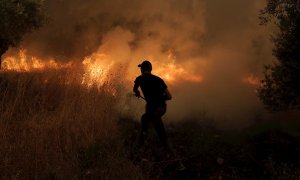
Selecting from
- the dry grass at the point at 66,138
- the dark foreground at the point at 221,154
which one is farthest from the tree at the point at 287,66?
the dry grass at the point at 66,138

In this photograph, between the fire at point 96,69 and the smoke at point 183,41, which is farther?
the smoke at point 183,41

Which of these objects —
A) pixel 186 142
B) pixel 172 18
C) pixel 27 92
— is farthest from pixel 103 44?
pixel 186 142

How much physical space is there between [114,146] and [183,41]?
8.73 meters

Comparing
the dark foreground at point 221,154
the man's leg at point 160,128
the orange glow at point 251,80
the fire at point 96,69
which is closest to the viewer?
the dark foreground at point 221,154

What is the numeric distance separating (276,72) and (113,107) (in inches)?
175

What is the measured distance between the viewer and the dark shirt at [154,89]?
30.3 feet

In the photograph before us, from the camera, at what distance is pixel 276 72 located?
9555mm

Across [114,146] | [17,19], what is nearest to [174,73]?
[17,19]

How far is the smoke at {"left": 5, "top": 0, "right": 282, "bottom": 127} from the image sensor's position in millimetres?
14000

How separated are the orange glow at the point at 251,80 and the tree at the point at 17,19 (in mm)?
7807

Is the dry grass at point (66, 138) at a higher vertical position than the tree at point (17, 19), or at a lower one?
lower

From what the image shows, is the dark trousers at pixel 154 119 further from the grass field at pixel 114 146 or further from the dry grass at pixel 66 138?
the dry grass at pixel 66 138

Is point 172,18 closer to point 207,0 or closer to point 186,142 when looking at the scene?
point 207,0

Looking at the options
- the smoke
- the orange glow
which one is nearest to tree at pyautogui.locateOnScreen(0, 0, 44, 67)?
the smoke
